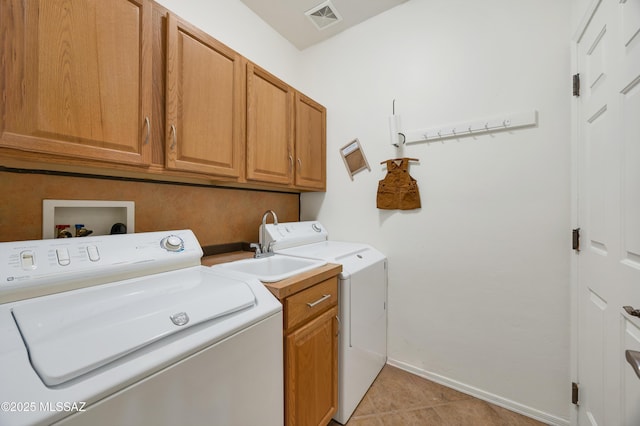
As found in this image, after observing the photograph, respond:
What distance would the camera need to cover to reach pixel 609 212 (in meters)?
1.04

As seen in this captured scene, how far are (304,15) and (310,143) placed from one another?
1085 mm

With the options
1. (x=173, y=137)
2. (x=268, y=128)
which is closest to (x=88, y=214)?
(x=173, y=137)

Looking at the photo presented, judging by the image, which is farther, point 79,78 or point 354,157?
point 354,157

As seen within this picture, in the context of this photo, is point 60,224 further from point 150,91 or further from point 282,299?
point 282,299

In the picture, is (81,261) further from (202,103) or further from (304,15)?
(304,15)

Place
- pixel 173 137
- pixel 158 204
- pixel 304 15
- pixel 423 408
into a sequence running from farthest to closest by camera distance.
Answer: pixel 304 15 < pixel 423 408 < pixel 158 204 < pixel 173 137

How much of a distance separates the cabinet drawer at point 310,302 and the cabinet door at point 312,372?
5 centimetres

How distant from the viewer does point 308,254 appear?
1732 mm

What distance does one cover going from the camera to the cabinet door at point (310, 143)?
2072 millimetres

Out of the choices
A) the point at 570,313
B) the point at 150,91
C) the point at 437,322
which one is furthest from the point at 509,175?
the point at 150,91

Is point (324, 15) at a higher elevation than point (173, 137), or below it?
higher

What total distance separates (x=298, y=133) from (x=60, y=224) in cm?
152

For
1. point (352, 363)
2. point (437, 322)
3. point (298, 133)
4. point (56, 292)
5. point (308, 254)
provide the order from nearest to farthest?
point (56, 292), point (352, 363), point (308, 254), point (437, 322), point (298, 133)

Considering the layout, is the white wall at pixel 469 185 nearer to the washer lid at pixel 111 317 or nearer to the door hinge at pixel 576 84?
the door hinge at pixel 576 84
